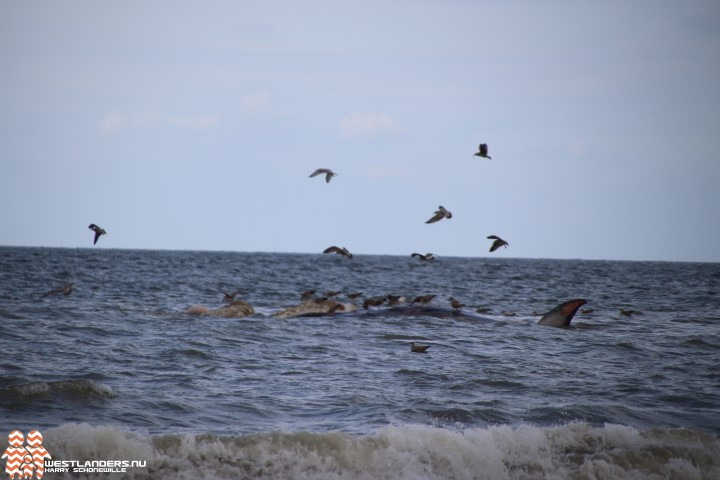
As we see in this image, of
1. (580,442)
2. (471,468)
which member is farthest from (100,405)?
(580,442)

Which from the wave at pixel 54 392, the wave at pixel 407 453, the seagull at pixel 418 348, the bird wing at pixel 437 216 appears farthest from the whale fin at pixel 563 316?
the wave at pixel 54 392

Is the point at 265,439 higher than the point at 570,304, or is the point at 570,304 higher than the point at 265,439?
the point at 570,304

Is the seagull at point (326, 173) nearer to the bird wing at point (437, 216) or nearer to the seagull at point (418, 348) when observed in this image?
the bird wing at point (437, 216)

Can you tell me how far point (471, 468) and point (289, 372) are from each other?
4.86 meters

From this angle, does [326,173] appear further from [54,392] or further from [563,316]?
Answer: [54,392]

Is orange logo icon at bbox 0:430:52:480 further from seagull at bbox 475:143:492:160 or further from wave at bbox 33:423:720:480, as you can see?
seagull at bbox 475:143:492:160

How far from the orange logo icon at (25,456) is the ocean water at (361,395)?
148 millimetres

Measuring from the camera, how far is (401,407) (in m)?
10.9

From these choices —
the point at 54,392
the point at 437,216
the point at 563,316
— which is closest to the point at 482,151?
the point at 437,216

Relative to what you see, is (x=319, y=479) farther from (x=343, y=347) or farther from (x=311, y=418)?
(x=343, y=347)

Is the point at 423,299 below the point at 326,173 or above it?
below

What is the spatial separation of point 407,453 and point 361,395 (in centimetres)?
252

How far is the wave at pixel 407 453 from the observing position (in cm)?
845

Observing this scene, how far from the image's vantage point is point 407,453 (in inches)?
355
